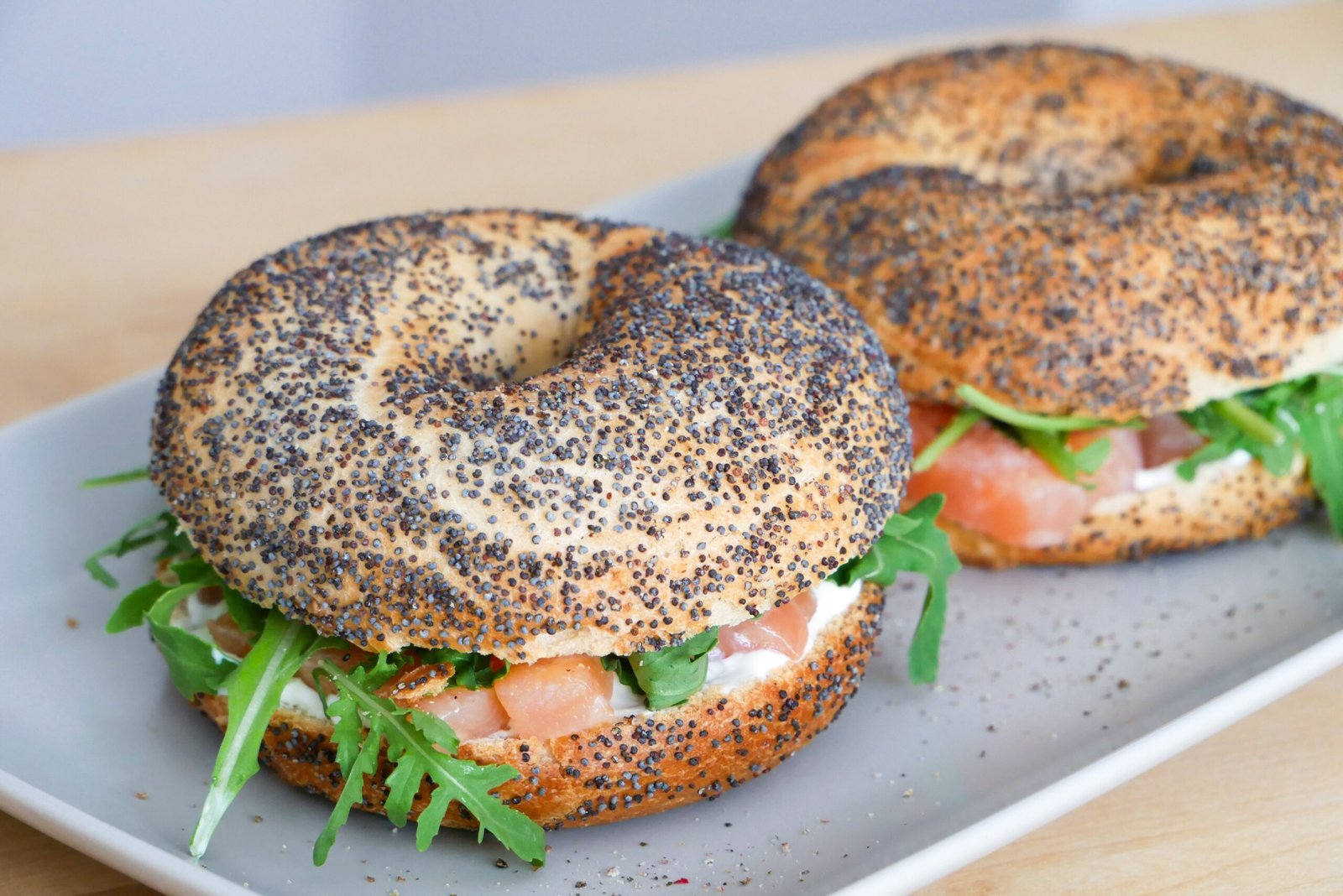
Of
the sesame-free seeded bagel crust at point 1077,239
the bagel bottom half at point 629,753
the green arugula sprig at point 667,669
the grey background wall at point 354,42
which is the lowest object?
the grey background wall at point 354,42

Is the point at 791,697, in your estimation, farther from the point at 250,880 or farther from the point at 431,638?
the point at 250,880

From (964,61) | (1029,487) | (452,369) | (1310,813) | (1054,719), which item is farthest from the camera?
(964,61)

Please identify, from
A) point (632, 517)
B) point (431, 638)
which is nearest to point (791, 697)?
point (632, 517)

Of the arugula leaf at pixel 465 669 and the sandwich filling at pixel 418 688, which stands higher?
the arugula leaf at pixel 465 669

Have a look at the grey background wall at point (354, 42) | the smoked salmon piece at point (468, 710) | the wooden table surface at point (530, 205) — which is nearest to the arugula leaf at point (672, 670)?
the smoked salmon piece at point (468, 710)

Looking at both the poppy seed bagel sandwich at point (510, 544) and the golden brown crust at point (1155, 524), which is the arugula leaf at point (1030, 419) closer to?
the golden brown crust at point (1155, 524)

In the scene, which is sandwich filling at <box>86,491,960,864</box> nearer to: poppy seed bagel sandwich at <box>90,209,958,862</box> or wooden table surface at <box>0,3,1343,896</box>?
poppy seed bagel sandwich at <box>90,209,958,862</box>

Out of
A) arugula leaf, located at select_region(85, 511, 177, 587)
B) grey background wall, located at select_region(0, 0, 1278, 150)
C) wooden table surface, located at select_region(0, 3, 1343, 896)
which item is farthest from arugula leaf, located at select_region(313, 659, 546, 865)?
grey background wall, located at select_region(0, 0, 1278, 150)
